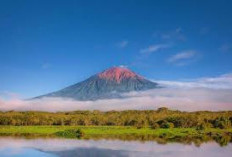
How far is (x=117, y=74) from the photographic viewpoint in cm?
11906

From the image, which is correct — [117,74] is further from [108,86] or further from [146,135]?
[146,135]

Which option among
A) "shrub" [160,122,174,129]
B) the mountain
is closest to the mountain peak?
the mountain

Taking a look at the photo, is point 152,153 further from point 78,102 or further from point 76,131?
point 78,102

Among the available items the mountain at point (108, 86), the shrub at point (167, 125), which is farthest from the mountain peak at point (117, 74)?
the shrub at point (167, 125)

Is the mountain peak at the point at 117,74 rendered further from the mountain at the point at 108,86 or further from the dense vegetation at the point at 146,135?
the dense vegetation at the point at 146,135

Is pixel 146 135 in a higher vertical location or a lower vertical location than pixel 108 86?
lower

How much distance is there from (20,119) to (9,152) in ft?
129

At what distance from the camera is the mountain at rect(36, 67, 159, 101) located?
340 feet

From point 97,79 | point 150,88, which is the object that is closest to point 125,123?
point 150,88

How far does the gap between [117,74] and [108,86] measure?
6.39 meters

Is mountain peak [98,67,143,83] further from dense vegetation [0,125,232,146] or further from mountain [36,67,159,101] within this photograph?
dense vegetation [0,125,232,146]

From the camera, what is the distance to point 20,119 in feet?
206

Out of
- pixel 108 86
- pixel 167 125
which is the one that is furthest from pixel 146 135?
pixel 108 86

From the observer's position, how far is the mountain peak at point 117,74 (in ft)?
381
